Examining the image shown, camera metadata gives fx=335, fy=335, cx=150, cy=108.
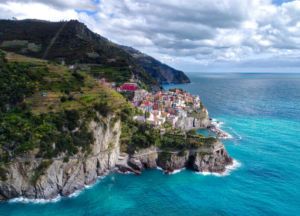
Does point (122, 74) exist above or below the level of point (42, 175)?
above

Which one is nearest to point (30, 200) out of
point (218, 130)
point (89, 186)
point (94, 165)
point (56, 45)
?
point (89, 186)

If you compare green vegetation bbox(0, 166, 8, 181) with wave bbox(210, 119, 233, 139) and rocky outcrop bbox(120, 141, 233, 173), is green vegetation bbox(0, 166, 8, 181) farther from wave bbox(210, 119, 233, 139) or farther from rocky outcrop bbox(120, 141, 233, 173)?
wave bbox(210, 119, 233, 139)

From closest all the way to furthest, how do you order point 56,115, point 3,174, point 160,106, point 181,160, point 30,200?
1. point 3,174
2. point 30,200
3. point 56,115
4. point 181,160
5. point 160,106

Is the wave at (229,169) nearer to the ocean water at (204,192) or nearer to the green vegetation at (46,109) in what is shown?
the ocean water at (204,192)

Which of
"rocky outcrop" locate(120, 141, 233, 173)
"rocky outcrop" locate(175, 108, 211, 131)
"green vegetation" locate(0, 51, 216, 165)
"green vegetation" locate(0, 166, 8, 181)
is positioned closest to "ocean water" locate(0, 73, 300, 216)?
"rocky outcrop" locate(120, 141, 233, 173)

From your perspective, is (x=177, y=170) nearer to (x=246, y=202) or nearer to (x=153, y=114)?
(x=246, y=202)

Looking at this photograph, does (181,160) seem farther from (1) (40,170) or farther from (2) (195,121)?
(2) (195,121)

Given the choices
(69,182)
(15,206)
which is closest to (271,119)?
(69,182)
